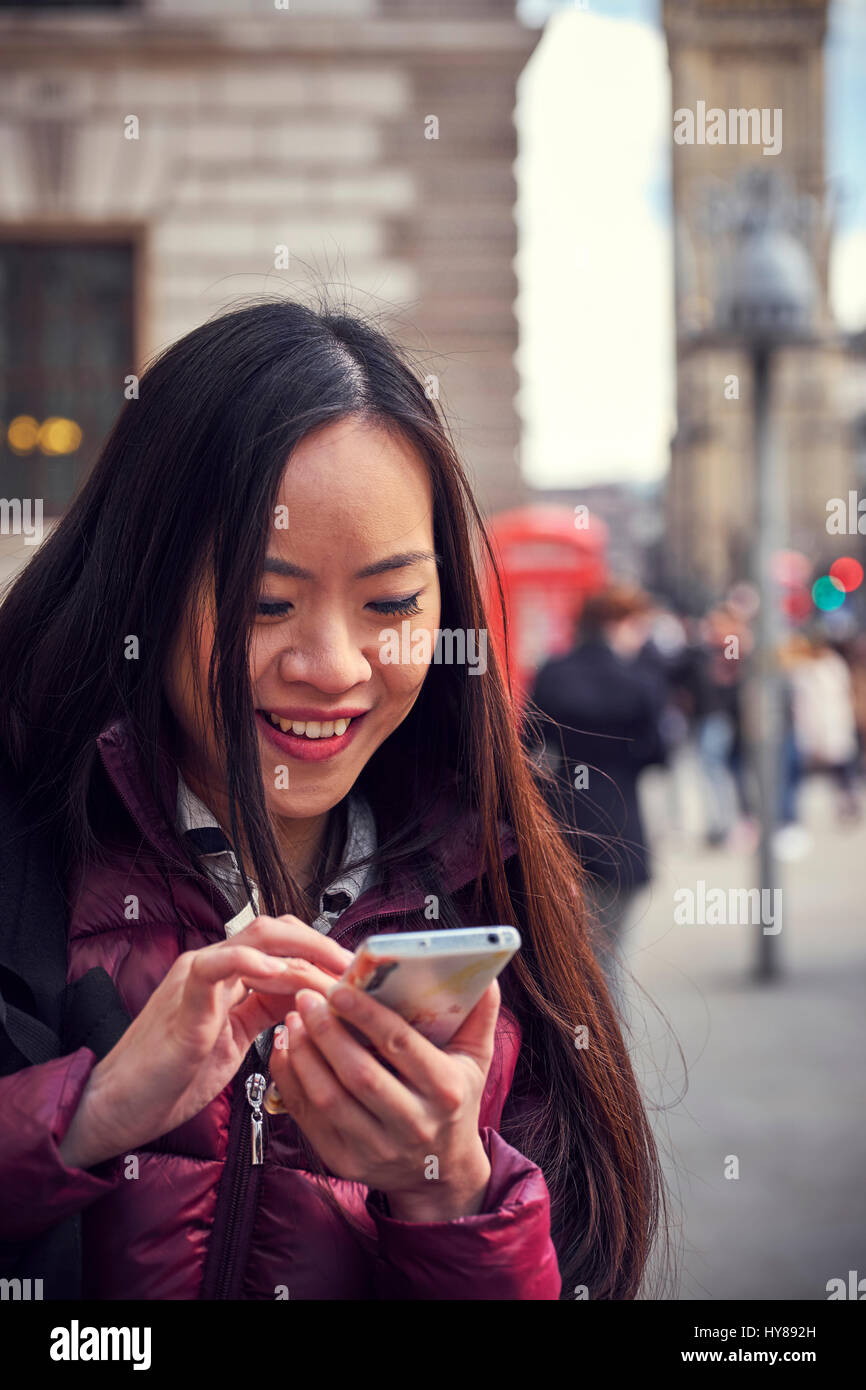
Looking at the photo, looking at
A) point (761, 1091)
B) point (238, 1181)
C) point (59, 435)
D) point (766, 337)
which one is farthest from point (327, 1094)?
point (59, 435)

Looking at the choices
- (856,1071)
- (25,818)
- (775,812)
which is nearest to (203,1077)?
(25,818)

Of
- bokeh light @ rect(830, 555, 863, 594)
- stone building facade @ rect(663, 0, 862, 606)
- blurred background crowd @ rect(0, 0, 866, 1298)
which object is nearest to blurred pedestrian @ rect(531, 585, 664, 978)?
blurred background crowd @ rect(0, 0, 866, 1298)

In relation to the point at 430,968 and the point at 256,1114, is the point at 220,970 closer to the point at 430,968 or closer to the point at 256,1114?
the point at 430,968

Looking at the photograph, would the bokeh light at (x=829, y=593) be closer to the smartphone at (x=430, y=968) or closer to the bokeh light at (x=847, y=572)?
the bokeh light at (x=847, y=572)

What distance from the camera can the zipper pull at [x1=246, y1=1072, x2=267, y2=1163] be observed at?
4.97ft

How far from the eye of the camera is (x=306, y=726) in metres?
1.66

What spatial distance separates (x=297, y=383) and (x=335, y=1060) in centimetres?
78

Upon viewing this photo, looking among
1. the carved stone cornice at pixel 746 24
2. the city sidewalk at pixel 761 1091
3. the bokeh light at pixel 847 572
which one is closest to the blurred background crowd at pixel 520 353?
the city sidewalk at pixel 761 1091

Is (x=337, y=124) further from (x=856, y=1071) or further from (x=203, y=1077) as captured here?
(x=203, y=1077)

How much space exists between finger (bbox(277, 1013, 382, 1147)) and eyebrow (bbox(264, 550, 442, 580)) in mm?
514

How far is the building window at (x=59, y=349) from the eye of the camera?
10484mm

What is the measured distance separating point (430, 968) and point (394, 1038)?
0.09 metres

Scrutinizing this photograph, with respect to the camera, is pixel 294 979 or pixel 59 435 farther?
pixel 59 435

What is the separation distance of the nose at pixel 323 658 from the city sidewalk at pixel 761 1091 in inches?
31.7
